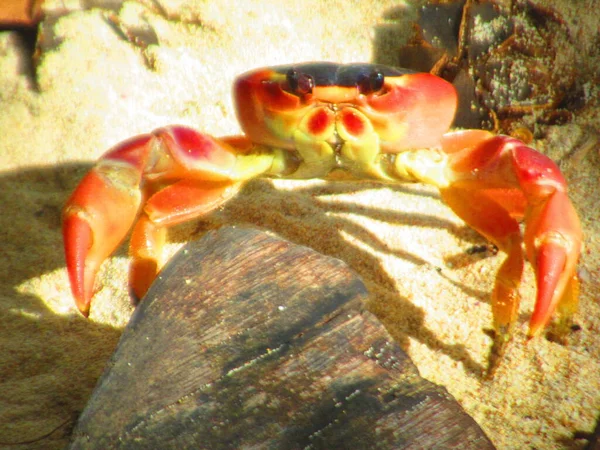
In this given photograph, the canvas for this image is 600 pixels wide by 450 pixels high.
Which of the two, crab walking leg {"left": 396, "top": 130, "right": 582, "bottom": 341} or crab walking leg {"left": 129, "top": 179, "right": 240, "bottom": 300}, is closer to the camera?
crab walking leg {"left": 396, "top": 130, "right": 582, "bottom": 341}

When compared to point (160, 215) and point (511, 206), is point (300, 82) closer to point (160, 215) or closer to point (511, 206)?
point (160, 215)

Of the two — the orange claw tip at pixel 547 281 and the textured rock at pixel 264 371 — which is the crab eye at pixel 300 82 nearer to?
the textured rock at pixel 264 371

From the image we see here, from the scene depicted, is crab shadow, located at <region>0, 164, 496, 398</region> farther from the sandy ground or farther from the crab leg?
the crab leg

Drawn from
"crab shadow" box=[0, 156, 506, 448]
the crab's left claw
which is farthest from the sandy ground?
the crab's left claw

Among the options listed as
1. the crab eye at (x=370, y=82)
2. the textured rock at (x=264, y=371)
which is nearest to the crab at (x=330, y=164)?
the crab eye at (x=370, y=82)

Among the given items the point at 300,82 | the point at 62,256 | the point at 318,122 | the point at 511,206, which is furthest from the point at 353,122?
the point at 62,256

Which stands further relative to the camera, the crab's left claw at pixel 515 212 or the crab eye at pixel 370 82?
the crab eye at pixel 370 82

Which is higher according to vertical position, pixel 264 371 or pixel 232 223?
pixel 264 371

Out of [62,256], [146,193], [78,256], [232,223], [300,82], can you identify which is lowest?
[62,256]
